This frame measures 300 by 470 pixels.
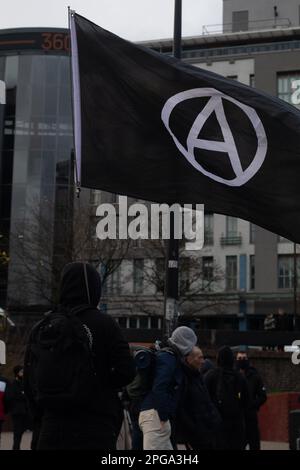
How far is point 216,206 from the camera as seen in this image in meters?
6.94

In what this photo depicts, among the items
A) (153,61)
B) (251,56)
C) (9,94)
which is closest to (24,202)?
(9,94)

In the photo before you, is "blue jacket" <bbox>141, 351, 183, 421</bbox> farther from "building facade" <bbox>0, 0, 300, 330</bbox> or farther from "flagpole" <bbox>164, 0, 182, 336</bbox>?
"building facade" <bbox>0, 0, 300, 330</bbox>

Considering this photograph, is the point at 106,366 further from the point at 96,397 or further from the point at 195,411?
the point at 195,411

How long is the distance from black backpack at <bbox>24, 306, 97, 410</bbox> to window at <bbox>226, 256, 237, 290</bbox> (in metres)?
57.3

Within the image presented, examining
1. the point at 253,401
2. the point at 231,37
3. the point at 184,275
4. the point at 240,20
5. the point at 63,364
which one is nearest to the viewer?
the point at 63,364

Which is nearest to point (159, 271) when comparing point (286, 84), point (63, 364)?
point (286, 84)

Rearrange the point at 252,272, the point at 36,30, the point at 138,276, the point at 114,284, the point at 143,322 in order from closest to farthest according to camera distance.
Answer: the point at 138,276 < the point at 114,284 < the point at 36,30 < the point at 252,272 < the point at 143,322

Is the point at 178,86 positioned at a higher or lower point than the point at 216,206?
higher

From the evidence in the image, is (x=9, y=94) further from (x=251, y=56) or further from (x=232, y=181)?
(x=232, y=181)

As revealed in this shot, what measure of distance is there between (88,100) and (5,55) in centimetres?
5701

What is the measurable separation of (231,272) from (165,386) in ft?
183

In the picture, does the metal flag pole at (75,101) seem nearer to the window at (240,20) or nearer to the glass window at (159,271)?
the glass window at (159,271)

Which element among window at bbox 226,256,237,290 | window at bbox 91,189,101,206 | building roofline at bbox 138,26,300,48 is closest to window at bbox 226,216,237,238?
window at bbox 226,256,237,290

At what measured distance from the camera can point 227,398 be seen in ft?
34.4
